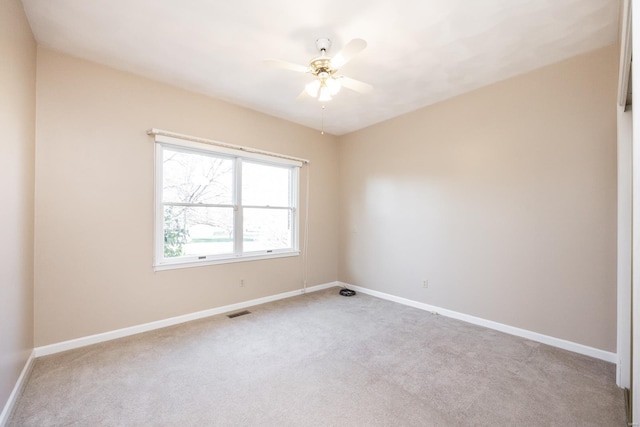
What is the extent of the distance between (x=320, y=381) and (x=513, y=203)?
109 inches

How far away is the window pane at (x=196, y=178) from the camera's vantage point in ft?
11.2

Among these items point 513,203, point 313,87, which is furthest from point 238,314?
point 513,203

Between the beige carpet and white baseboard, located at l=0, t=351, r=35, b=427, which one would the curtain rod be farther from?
white baseboard, located at l=0, t=351, r=35, b=427

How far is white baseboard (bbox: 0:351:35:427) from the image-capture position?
5.65 feet

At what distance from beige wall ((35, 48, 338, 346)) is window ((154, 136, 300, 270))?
0.17 meters

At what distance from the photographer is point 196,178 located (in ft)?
11.9

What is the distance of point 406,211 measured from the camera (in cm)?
416

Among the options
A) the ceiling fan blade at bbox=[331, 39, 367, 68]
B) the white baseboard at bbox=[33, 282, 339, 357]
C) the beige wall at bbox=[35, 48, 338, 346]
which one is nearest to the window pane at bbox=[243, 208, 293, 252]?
the beige wall at bbox=[35, 48, 338, 346]

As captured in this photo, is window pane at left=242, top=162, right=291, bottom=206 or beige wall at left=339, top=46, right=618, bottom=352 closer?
beige wall at left=339, top=46, right=618, bottom=352

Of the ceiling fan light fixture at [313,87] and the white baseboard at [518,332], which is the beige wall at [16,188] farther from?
the white baseboard at [518,332]

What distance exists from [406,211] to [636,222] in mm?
3246

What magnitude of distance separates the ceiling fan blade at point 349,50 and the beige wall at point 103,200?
7.01 feet

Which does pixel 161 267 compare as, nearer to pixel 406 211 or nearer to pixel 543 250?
pixel 406 211

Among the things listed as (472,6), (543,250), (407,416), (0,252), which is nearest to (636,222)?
(407,416)
